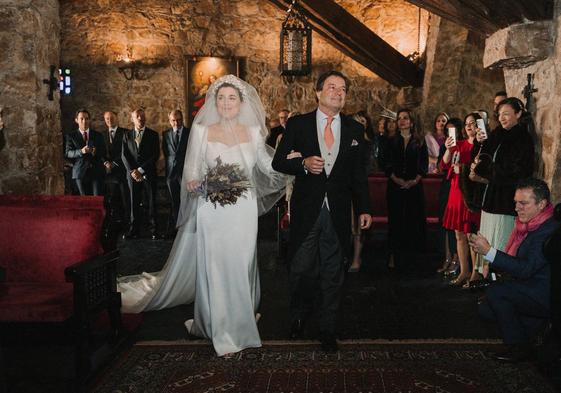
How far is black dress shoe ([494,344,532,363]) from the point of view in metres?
3.14

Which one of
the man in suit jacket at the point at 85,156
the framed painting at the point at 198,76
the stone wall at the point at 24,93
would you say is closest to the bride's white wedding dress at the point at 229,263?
the stone wall at the point at 24,93

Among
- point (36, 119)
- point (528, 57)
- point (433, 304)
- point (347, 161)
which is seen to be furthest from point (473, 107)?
point (36, 119)

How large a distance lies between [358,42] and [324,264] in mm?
6904

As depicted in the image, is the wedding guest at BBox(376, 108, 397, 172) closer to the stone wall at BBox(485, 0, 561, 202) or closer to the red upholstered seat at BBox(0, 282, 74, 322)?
the stone wall at BBox(485, 0, 561, 202)

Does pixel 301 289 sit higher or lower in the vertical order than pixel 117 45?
lower

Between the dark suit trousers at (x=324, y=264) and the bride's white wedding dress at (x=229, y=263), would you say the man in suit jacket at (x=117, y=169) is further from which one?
the dark suit trousers at (x=324, y=264)

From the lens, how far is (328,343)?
3.39 meters

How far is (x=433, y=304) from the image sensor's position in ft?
14.4

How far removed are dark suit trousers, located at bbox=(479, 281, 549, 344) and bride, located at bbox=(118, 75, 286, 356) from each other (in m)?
1.53

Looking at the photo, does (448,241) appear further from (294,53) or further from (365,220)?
(294,53)

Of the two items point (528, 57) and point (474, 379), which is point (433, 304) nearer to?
point (474, 379)

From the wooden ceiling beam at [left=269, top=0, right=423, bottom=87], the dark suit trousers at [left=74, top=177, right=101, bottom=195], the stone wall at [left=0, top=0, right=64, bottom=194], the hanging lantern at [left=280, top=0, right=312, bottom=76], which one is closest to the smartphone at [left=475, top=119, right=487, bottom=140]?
the hanging lantern at [left=280, top=0, right=312, bottom=76]

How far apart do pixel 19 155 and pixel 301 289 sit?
9.56 ft

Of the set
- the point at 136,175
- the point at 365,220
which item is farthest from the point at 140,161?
the point at 365,220
